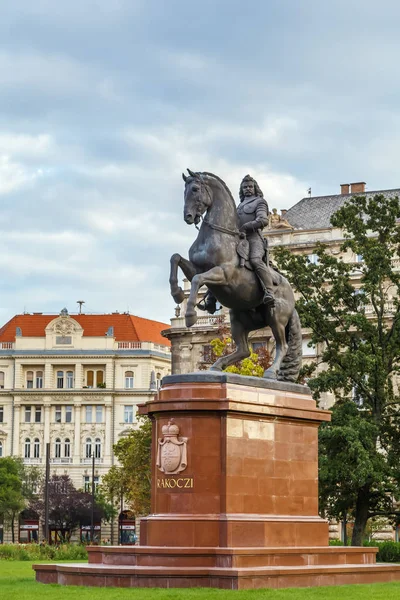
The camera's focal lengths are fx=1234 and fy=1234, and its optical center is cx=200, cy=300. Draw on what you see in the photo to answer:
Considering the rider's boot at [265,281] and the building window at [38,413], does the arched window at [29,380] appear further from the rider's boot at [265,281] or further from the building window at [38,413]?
the rider's boot at [265,281]

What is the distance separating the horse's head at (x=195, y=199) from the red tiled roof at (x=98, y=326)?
305 ft

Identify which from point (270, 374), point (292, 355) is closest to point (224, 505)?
point (270, 374)

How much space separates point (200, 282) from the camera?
70.0ft

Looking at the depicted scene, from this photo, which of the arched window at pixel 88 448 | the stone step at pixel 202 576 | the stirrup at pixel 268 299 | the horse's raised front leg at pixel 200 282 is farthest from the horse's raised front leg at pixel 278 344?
the arched window at pixel 88 448

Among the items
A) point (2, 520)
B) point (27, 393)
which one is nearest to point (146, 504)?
point (2, 520)

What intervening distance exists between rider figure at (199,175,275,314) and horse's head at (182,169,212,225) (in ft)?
3.23

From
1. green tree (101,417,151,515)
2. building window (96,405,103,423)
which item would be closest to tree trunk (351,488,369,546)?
green tree (101,417,151,515)

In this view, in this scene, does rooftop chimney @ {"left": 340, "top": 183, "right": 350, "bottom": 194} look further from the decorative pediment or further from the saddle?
the saddle

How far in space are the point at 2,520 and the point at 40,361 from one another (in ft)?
54.0

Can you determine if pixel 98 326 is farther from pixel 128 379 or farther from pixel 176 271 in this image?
pixel 176 271

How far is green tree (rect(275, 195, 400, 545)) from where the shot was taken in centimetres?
4041

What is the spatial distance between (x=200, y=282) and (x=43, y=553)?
77.0 feet

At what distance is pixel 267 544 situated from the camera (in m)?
20.4

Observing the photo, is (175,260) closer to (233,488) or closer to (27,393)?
(233,488)
